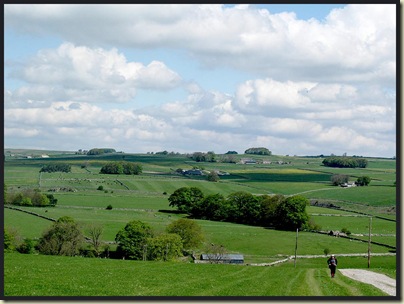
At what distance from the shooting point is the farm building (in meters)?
55.1

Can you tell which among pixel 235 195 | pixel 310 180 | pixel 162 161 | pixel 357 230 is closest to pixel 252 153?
pixel 162 161

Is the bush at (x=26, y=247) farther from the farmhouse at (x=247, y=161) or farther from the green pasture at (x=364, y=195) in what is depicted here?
the farmhouse at (x=247, y=161)

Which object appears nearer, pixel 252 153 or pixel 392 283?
pixel 392 283

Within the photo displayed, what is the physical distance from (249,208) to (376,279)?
63.2 m

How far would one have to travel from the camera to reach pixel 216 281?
72.2 ft

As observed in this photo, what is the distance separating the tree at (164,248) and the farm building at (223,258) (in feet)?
8.87

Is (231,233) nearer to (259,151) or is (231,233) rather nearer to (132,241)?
(132,241)

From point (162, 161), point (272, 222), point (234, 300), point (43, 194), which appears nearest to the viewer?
point (234, 300)

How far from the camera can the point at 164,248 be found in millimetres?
54562

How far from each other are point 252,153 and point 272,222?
281 ft

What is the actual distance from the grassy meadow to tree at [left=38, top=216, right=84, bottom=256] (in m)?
5.20

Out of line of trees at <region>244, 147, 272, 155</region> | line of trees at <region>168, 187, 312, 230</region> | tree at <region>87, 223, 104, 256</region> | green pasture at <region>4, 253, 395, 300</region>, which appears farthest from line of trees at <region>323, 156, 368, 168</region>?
green pasture at <region>4, 253, 395, 300</region>

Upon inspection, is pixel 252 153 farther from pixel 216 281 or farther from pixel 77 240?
pixel 216 281

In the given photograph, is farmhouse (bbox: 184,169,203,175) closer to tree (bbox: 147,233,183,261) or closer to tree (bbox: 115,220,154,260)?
tree (bbox: 115,220,154,260)
